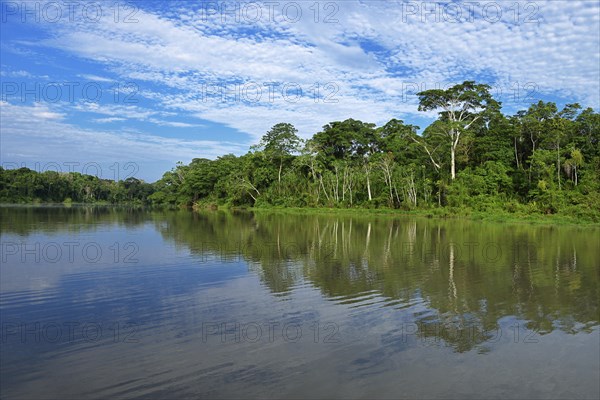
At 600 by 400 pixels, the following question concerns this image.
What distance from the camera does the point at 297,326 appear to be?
644 cm

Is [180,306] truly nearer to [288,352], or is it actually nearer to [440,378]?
[288,352]

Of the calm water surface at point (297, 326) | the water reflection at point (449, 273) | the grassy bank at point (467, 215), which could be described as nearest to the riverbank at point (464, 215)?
the grassy bank at point (467, 215)

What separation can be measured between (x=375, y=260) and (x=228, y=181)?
49483 mm

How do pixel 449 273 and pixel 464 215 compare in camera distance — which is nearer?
pixel 449 273

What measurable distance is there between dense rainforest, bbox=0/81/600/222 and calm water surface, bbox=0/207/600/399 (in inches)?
889

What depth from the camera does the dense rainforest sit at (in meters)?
32.8

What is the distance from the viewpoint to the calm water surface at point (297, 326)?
14.9ft

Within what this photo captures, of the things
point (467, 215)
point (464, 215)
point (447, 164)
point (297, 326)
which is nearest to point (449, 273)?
point (297, 326)

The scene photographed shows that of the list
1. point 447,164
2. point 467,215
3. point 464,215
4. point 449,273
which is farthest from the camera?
point 447,164

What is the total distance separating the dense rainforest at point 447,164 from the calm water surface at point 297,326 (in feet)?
74.1

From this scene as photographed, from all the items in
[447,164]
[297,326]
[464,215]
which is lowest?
[297,326]

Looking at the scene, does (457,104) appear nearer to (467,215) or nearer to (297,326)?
(467,215)

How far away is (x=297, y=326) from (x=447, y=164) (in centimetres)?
3668

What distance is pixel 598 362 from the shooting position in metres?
5.15
